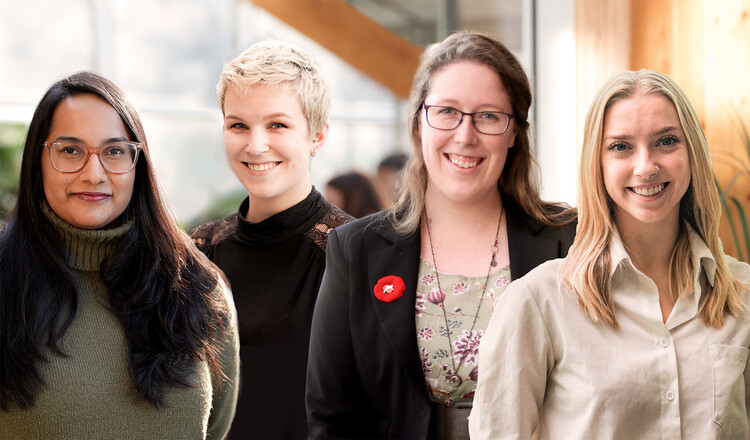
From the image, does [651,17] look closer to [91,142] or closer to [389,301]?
[389,301]

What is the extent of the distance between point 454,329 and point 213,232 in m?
0.92

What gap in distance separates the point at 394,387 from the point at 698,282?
914 millimetres

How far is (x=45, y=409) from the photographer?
225 centimetres

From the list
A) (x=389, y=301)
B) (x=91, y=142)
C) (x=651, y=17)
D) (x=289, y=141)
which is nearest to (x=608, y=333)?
(x=389, y=301)

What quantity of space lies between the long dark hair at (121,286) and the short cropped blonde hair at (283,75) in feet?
1.22

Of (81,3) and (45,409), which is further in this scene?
(81,3)

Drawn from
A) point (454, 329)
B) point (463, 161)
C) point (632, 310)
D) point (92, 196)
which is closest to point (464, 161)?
point (463, 161)

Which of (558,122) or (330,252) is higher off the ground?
(558,122)

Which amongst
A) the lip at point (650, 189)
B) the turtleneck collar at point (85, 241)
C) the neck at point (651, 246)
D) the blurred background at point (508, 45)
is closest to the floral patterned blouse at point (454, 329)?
the neck at point (651, 246)

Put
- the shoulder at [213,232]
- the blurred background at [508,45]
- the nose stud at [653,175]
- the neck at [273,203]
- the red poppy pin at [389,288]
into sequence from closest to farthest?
the nose stud at [653,175]
the red poppy pin at [389,288]
the neck at [273,203]
the shoulder at [213,232]
the blurred background at [508,45]

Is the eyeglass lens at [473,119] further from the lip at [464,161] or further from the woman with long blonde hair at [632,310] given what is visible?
the woman with long blonde hair at [632,310]

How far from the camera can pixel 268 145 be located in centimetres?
261

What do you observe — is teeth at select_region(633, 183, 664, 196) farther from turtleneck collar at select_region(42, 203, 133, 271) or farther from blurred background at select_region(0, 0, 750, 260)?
turtleneck collar at select_region(42, 203, 133, 271)

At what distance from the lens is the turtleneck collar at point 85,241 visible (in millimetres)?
2332
